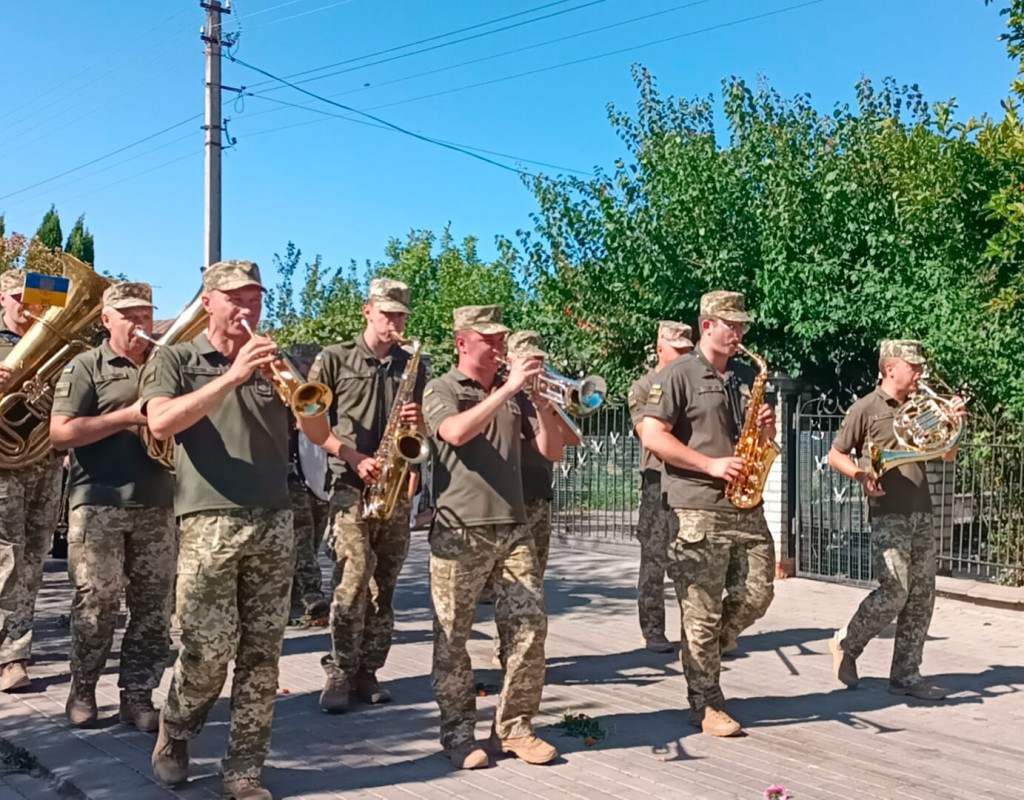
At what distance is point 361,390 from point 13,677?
9.03 ft

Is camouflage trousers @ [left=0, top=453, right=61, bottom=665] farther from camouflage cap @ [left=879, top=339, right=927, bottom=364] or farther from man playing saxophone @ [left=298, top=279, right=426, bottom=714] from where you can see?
camouflage cap @ [left=879, top=339, right=927, bottom=364]

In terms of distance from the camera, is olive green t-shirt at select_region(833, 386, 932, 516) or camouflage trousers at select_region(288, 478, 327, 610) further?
camouflage trousers at select_region(288, 478, 327, 610)

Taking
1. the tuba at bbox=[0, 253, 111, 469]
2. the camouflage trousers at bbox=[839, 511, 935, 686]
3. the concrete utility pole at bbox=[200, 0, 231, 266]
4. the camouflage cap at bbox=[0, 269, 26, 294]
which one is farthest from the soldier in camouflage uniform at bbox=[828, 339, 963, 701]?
the concrete utility pole at bbox=[200, 0, 231, 266]

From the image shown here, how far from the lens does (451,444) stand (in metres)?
5.21

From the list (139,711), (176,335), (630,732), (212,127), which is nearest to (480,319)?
(176,335)

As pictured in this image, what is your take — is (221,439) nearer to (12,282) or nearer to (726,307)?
→ (726,307)

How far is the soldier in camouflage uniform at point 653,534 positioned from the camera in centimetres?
791

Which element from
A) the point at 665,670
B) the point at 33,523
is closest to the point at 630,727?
the point at 665,670

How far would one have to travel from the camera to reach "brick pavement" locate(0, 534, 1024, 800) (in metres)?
4.97

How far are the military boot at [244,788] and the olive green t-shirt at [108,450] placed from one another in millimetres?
1725

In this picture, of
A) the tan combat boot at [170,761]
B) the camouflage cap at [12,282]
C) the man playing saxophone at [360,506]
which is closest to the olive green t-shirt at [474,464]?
the man playing saxophone at [360,506]

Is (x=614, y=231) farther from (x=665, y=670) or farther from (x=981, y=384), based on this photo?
(x=665, y=670)

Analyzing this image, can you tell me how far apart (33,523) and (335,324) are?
10424 millimetres

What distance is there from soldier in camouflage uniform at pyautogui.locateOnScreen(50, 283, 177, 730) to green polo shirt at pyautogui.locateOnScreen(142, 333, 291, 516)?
1066 mm
